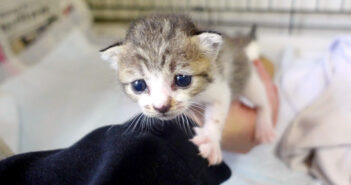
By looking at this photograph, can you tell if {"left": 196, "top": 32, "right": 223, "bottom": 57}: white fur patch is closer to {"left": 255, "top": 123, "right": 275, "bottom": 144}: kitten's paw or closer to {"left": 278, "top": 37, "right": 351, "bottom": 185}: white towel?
{"left": 255, "top": 123, "right": 275, "bottom": 144}: kitten's paw

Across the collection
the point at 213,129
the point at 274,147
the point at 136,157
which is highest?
the point at 136,157

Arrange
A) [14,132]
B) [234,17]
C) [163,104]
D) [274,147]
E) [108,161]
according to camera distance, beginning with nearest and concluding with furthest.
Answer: [108,161]
[163,104]
[14,132]
[274,147]
[234,17]

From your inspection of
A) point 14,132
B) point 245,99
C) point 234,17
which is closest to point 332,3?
point 234,17

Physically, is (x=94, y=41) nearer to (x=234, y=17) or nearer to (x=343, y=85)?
(x=234, y=17)

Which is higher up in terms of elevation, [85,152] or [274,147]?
[85,152]

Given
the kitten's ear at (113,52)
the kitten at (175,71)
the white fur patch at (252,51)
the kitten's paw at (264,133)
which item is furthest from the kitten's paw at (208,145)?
the white fur patch at (252,51)

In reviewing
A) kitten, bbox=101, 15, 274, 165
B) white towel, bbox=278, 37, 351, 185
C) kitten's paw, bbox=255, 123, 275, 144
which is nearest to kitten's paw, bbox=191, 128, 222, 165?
kitten, bbox=101, 15, 274, 165

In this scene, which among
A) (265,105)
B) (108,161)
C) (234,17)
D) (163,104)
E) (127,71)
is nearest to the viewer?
(108,161)
